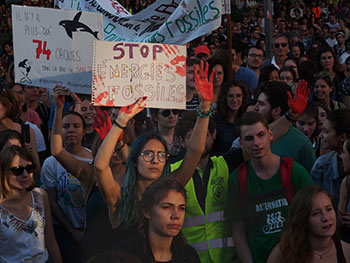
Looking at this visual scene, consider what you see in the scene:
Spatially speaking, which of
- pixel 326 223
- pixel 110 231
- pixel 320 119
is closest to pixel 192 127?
pixel 110 231

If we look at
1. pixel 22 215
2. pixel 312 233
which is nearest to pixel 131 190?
pixel 22 215

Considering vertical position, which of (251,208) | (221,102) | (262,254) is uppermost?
(221,102)

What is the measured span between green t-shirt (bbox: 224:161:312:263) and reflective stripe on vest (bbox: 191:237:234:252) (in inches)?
5.3

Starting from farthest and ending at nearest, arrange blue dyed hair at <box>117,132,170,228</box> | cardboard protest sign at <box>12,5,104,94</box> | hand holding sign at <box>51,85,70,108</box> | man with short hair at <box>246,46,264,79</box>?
man with short hair at <box>246,46,264,79</box>, cardboard protest sign at <box>12,5,104,94</box>, hand holding sign at <box>51,85,70,108</box>, blue dyed hair at <box>117,132,170,228</box>

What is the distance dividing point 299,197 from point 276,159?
1.91 ft

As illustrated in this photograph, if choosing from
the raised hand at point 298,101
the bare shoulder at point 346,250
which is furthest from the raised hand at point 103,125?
the bare shoulder at point 346,250

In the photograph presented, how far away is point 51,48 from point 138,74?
106cm

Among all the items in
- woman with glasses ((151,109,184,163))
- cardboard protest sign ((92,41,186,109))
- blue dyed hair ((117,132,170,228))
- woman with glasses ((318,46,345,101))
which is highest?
woman with glasses ((318,46,345,101))

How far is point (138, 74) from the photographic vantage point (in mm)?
5215

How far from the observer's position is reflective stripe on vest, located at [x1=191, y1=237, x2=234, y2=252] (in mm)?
4391

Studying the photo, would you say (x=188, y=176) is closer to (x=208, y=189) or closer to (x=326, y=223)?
(x=208, y=189)

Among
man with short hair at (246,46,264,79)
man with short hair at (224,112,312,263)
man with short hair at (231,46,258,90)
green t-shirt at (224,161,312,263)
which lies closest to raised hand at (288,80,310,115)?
man with short hair at (224,112,312,263)

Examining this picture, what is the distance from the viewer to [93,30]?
19.7ft

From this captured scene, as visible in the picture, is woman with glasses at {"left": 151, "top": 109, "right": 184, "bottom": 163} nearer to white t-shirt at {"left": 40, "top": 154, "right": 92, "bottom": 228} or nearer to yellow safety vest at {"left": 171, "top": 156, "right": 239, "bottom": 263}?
white t-shirt at {"left": 40, "top": 154, "right": 92, "bottom": 228}
